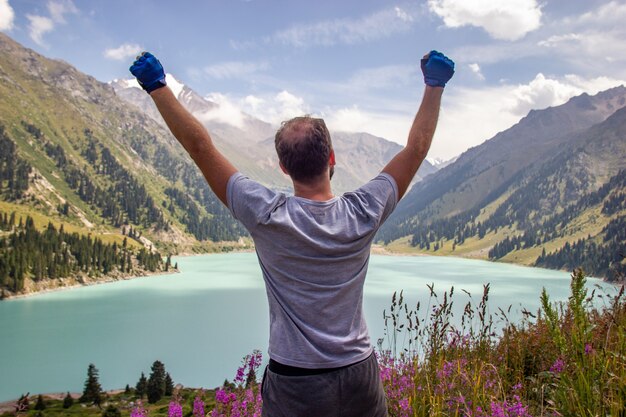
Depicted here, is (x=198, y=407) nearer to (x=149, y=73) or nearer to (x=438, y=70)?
(x=149, y=73)

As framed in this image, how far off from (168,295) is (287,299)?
108998 millimetres

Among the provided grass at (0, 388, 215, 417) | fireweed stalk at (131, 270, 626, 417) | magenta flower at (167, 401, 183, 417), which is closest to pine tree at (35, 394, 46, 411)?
grass at (0, 388, 215, 417)

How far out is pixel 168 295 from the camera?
344ft

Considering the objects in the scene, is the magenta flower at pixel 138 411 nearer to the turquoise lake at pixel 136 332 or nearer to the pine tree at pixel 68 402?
the turquoise lake at pixel 136 332

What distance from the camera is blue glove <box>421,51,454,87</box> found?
10.5ft

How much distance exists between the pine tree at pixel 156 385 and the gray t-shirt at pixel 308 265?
1847 inches

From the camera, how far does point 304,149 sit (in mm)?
2701

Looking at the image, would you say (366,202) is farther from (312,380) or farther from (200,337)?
(200,337)

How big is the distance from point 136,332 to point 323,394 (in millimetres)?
73503

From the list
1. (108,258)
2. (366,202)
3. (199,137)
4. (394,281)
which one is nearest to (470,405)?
(366,202)

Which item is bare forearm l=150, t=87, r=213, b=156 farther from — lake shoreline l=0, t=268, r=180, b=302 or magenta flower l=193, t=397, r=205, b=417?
lake shoreline l=0, t=268, r=180, b=302

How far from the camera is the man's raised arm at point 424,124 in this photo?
2965 millimetres

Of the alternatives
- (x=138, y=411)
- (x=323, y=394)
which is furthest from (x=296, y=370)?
(x=138, y=411)

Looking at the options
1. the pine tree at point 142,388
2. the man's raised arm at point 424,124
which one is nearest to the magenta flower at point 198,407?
the man's raised arm at point 424,124
